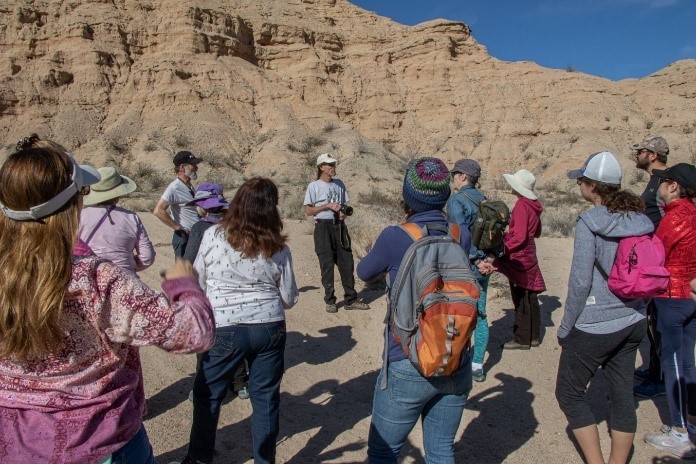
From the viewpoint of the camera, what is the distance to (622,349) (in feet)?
9.49

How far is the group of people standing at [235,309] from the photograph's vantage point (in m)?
1.44

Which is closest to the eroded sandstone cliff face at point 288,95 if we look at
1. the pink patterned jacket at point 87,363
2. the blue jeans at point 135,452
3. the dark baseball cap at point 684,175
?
the dark baseball cap at point 684,175

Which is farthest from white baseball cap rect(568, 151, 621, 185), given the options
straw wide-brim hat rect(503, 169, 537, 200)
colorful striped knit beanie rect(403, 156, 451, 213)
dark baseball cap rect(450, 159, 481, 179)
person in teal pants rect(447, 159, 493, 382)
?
straw wide-brim hat rect(503, 169, 537, 200)

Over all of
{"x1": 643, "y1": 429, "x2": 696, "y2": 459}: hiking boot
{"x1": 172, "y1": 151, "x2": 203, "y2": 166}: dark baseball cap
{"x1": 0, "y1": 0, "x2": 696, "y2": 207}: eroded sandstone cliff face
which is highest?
{"x1": 0, "y1": 0, "x2": 696, "y2": 207}: eroded sandstone cliff face

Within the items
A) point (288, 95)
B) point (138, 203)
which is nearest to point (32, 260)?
point (138, 203)

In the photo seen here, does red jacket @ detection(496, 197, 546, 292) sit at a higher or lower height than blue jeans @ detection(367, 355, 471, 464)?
higher

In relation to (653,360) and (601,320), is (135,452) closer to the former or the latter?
(601,320)

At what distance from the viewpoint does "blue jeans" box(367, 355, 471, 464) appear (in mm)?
2277

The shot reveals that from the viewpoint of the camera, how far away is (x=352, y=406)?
167 inches

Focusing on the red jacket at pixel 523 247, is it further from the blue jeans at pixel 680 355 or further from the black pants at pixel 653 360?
the blue jeans at pixel 680 355

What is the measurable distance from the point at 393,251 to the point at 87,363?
1362 millimetres

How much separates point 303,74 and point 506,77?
13740 mm

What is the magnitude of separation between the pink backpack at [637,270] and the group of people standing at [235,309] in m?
0.06

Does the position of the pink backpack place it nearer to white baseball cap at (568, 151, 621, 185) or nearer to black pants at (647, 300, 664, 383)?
white baseball cap at (568, 151, 621, 185)
